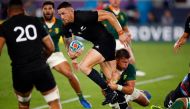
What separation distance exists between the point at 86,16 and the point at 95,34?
0.59 metres

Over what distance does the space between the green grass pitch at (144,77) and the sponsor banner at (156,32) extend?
39cm

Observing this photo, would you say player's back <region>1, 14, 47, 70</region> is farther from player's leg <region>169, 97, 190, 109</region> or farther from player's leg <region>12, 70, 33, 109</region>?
player's leg <region>169, 97, 190, 109</region>

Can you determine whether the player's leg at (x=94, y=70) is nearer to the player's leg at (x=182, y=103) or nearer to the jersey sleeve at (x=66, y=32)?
the jersey sleeve at (x=66, y=32)

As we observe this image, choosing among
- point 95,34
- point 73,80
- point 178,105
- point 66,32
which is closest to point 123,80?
point 95,34

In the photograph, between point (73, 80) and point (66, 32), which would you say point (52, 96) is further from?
point (73, 80)

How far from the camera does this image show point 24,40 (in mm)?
10852

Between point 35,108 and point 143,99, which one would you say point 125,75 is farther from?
point 35,108

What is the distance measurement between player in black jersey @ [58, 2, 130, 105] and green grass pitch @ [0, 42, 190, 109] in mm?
1595

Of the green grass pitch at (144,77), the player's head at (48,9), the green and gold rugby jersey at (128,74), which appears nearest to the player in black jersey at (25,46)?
the green and gold rugby jersey at (128,74)

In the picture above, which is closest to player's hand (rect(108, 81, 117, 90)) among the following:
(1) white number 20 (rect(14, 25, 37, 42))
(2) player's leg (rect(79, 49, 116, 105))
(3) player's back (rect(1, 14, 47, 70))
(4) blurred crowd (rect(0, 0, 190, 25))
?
(2) player's leg (rect(79, 49, 116, 105))

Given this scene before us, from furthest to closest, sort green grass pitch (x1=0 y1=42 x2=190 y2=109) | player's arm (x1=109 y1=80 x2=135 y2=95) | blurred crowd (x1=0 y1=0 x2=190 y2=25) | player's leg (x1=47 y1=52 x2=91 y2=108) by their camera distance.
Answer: blurred crowd (x1=0 y1=0 x2=190 y2=25) < green grass pitch (x1=0 y1=42 x2=190 y2=109) < player's leg (x1=47 y1=52 x2=91 y2=108) < player's arm (x1=109 y1=80 x2=135 y2=95)

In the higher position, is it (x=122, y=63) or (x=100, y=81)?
(x=122, y=63)

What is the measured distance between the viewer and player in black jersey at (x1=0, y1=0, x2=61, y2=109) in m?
10.8

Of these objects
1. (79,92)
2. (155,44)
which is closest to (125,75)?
(79,92)
